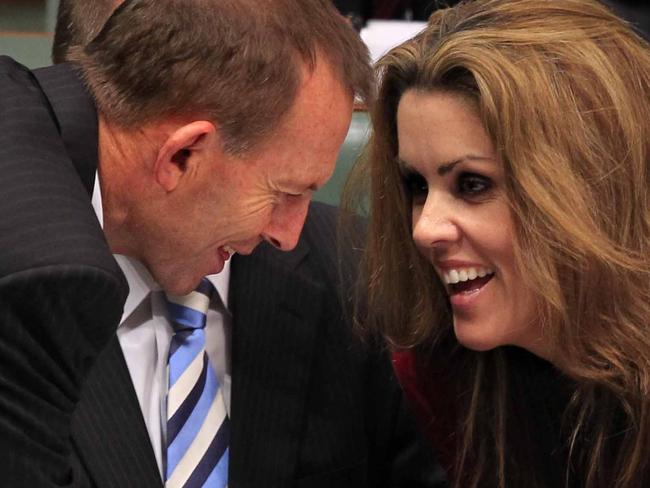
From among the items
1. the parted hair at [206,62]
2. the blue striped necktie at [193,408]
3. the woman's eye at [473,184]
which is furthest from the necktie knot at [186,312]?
the woman's eye at [473,184]

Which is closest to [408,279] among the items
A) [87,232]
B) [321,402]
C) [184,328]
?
[321,402]

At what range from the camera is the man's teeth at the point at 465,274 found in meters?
1.29

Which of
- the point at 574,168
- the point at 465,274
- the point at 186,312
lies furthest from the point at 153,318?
the point at 574,168

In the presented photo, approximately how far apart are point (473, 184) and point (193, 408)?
1.31ft

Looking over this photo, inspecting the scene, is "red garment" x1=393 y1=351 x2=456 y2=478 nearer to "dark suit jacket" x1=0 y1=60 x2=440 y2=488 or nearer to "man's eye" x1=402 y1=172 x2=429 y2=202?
"dark suit jacket" x1=0 y1=60 x2=440 y2=488

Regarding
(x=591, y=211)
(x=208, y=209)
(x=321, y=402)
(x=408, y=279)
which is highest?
(x=591, y=211)

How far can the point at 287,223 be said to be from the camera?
4.36ft

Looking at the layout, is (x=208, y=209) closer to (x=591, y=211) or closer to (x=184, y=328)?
(x=184, y=328)

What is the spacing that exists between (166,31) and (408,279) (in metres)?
0.46

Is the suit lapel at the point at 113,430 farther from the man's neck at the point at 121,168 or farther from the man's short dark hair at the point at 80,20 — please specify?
the man's short dark hair at the point at 80,20

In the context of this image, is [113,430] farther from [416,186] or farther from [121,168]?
[416,186]

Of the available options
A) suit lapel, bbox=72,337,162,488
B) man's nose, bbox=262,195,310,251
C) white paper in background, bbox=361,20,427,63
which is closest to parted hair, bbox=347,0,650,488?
man's nose, bbox=262,195,310,251

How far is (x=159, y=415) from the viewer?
1347 millimetres

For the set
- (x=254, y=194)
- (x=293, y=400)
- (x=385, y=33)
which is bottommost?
(x=293, y=400)
